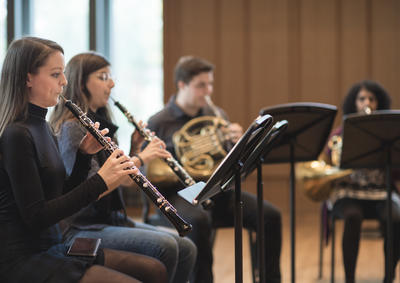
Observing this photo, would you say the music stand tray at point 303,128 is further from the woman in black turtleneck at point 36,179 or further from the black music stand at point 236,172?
the woman in black turtleneck at point 36,179

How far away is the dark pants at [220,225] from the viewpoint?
262 centimetres

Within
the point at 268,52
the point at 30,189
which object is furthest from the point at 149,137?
the point at 268,52

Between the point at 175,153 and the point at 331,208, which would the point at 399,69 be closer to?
the point at 331,208

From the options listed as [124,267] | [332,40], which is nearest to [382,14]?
[332,40]

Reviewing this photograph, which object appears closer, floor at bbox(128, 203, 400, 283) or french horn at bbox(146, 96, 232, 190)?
french horn at bbox(146, 96, 232, 190)

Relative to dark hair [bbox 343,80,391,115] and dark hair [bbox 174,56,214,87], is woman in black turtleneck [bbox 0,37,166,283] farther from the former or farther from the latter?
dark hair [bbox 343,80,391,115]

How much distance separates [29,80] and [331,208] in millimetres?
2139

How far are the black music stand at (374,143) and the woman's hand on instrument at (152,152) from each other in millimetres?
949

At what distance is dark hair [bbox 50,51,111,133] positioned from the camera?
7.02 ft

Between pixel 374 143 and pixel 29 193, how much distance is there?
1.80 metres

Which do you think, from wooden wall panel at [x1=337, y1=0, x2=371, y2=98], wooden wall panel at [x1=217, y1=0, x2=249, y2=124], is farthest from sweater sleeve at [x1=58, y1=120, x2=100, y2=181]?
A: wooden wall panel at [x1=337, y1=0, x2=371, y2=98]

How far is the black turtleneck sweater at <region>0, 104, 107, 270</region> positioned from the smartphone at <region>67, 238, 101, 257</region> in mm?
93

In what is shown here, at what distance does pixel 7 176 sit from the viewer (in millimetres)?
1628

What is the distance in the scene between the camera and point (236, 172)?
1774 mm
